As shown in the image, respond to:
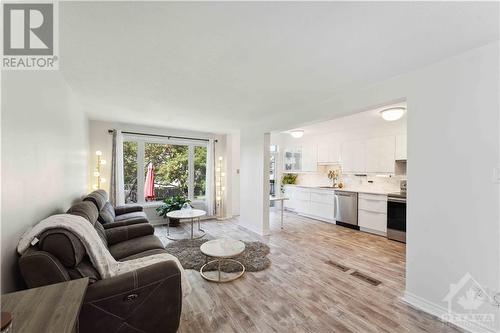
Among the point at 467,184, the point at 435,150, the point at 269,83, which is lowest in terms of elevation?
the point at 467,184

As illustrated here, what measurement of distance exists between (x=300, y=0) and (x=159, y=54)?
130cm

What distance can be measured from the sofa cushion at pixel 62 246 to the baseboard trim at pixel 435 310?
302 centimetres

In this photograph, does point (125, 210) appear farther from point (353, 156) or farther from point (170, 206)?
point (353, 156)

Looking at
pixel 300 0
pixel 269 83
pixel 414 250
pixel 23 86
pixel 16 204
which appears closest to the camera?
pixel 300 0

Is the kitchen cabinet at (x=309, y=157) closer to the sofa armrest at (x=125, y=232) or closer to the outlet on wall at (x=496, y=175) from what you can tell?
the outlet on wall at (x=496, y=175)

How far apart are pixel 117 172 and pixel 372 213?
572 centimetres

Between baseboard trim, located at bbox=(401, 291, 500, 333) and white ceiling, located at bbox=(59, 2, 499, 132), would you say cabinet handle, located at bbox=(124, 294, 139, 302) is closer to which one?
white ceiling, located at bbox=(59, 2, 499, 132)

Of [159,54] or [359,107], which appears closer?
[159,54]

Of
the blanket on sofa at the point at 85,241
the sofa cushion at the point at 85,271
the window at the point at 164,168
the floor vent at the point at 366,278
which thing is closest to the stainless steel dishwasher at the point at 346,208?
the floor vent at the point at 366,278

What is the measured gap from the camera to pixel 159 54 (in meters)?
1.94

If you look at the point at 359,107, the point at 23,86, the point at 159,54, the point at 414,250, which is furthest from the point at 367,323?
the point at 23,86

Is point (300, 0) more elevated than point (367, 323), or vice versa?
point (300, 0)

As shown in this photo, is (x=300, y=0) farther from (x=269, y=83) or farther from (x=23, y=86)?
(x=23, y=86)

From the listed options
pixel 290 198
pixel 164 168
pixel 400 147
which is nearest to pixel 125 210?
pixel 164 168
